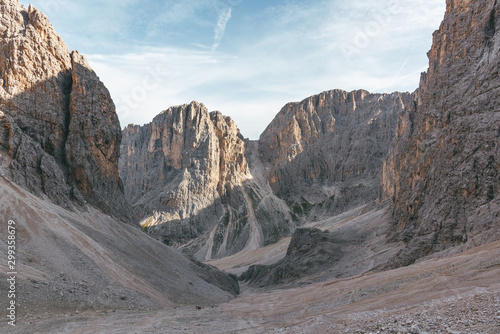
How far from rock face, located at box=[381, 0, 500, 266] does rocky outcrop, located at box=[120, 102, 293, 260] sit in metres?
73.2

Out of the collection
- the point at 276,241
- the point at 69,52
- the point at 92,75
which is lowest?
the point at 276,241

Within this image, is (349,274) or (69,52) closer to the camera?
(349,274)

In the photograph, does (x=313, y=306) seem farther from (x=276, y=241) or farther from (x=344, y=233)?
(x=276, y=241)

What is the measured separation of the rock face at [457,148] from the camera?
39312mm

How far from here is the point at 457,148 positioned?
45.8 metres

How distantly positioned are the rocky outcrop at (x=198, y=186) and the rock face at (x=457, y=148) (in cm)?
7318

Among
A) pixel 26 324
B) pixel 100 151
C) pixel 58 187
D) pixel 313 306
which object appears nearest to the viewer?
pixel 26 324

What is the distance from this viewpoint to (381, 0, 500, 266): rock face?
129 feet

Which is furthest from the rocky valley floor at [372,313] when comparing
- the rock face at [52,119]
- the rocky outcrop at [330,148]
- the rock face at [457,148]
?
the rocky outcrop at [330,148]

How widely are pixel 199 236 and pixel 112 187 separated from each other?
216ft

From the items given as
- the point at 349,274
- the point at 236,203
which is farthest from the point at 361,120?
the point at 349,274

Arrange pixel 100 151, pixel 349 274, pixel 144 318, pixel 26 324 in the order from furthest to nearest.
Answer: pixel 100 151 < pixel 349 274 < pixel 144 318 < pixel 26 324

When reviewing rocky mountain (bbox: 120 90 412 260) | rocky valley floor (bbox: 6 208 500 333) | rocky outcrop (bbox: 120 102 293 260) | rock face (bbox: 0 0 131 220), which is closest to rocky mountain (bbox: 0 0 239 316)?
rock face (bbox: 0 0 131 220)

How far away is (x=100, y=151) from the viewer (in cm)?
6300
